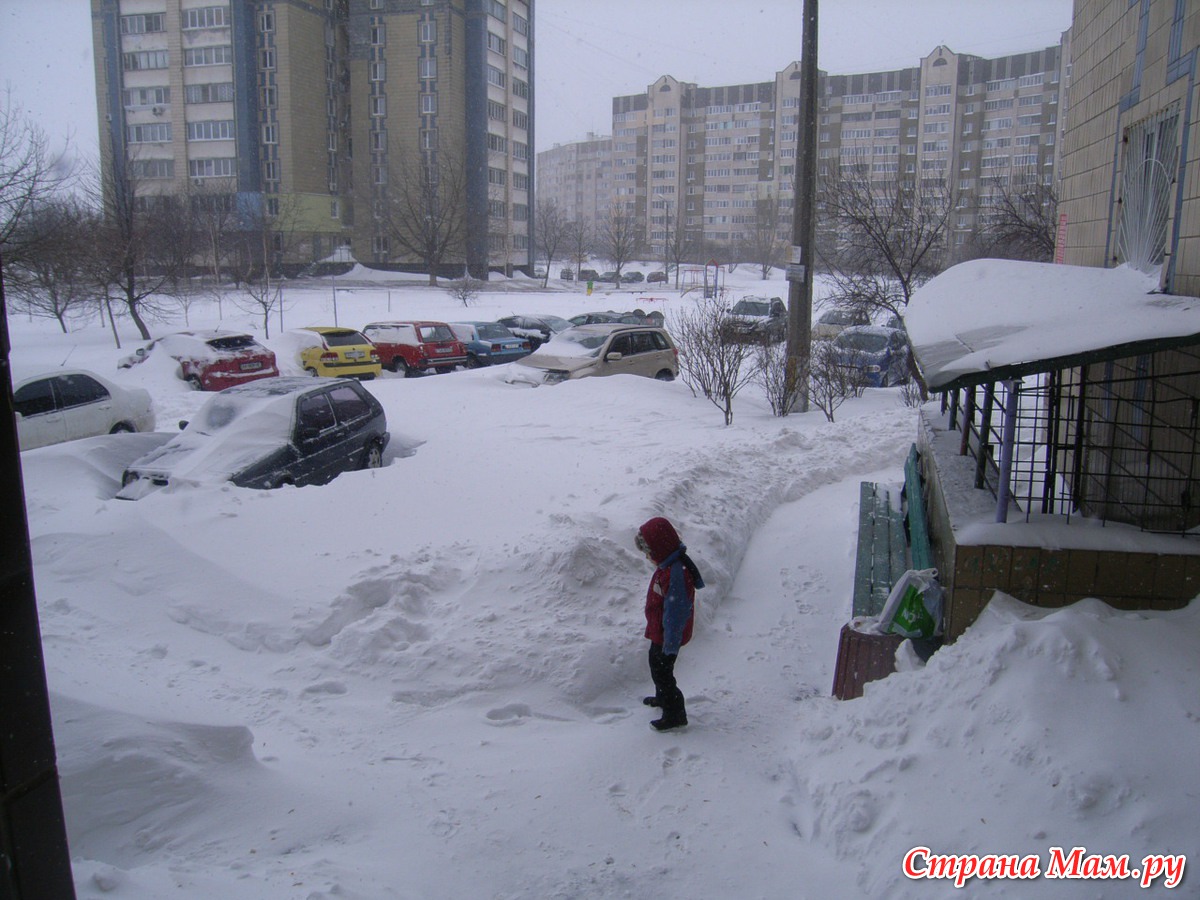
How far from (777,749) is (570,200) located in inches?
6569

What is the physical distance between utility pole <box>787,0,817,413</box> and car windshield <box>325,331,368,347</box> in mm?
12584

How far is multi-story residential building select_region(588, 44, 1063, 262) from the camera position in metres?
85.6

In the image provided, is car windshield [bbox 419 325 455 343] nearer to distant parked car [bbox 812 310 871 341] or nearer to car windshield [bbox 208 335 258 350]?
car windshield [bbox 208 335 258 350]

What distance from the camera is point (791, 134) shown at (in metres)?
103

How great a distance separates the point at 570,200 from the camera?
538 feet

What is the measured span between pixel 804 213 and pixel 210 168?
2541 inches

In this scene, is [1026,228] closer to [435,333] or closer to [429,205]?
[435,333]

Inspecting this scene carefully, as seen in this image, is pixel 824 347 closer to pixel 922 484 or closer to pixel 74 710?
pixel 922 484

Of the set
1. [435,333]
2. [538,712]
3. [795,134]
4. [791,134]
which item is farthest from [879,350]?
[791,134]

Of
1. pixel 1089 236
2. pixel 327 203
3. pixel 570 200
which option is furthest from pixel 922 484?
pixel 570 200

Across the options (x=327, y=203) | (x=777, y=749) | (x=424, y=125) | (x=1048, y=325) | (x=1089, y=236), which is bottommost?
A: (x=777, y=749)

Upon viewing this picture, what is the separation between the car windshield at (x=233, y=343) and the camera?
20567 millimetres

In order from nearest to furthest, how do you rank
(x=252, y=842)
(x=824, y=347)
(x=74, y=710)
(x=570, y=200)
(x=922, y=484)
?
(x=252, y=842)
(x=74, y=710)
(x=922, y=484)
(x=824, y=347)
(x=570, y=200)

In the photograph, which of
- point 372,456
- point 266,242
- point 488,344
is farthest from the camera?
point 266,242
